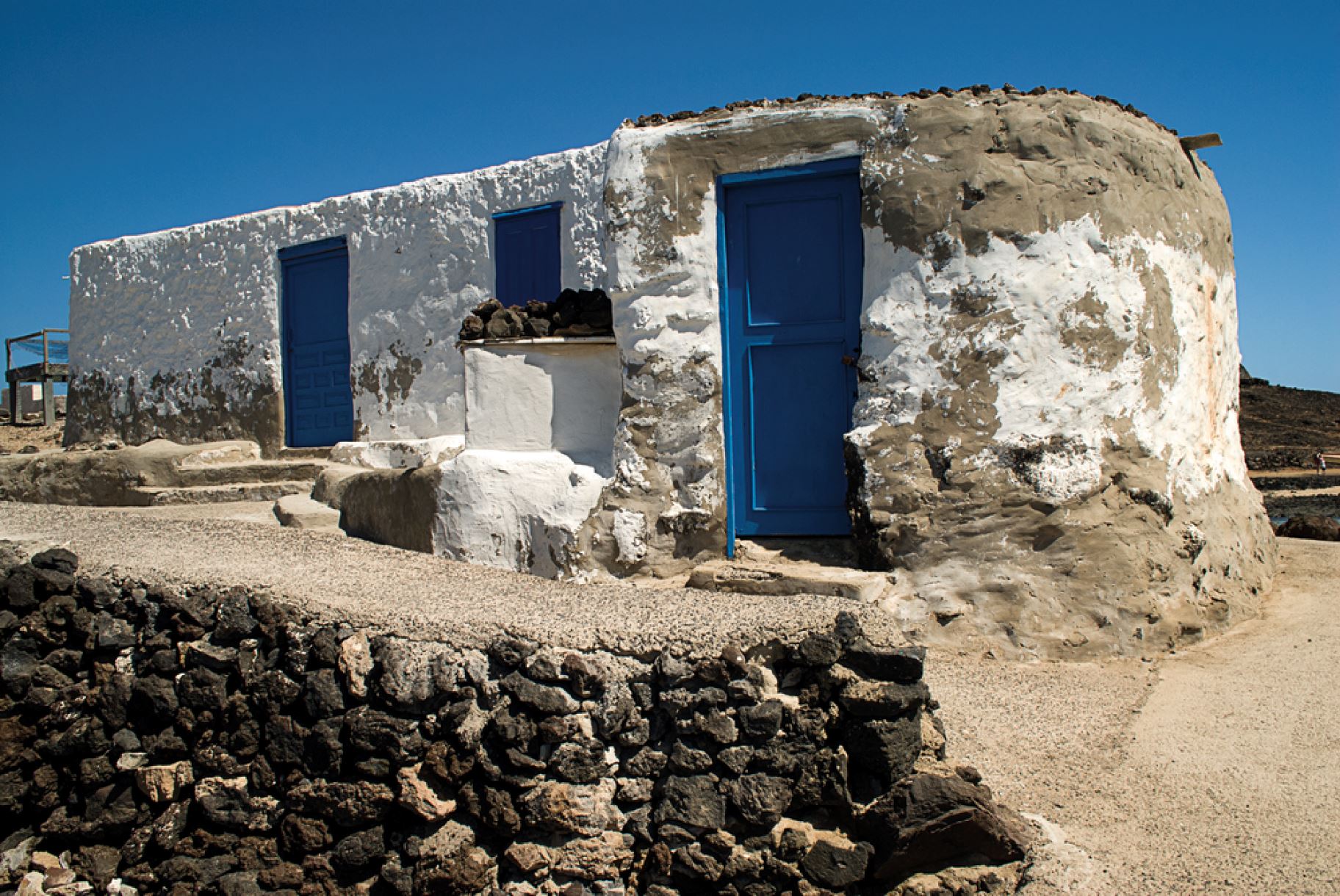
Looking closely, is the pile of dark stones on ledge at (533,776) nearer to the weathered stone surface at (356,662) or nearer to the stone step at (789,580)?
the weathered stone surface at (356,662)

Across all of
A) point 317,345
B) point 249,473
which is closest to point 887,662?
point 249,473

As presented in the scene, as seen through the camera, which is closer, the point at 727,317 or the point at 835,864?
the point at 835,864

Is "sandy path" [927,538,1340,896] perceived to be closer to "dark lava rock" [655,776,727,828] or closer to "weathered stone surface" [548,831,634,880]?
"dark lava rock" [655,776,727,828]

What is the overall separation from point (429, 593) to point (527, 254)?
5188mm

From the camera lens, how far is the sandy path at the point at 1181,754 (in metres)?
3.04

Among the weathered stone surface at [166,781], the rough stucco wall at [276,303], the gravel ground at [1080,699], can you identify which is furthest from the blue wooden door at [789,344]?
the rough stucco wall at [276,303]

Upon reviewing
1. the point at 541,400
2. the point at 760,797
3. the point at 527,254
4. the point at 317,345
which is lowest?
the point at 760,797

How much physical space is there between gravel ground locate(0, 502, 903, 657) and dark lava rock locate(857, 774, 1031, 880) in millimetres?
477

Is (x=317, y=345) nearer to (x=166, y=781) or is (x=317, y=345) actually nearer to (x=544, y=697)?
(x=166, y=781)

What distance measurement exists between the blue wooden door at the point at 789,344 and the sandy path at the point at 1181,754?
1.19m

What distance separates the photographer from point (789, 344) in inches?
207

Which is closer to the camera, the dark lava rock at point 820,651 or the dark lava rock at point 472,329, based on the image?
the dark lava rock at point 820,651

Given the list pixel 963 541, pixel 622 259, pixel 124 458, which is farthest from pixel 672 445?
pixel 124 458

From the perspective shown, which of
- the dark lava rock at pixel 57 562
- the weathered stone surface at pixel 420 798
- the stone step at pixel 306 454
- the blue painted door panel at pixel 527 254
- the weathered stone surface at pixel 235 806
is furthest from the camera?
the stone step at pixel 306 454
